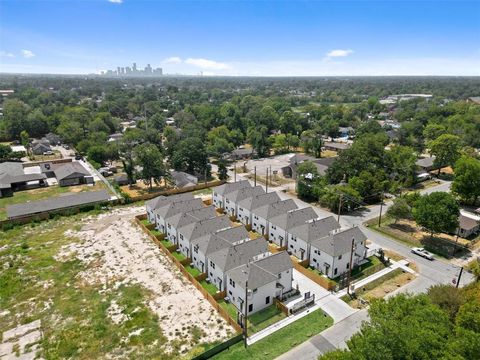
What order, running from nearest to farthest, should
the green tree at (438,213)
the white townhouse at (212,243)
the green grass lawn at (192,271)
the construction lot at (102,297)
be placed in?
the construction lot at (102,297)
the white townhouse at (212,243)
the green grass lawn at (192,271)
the green tree at (438,213)

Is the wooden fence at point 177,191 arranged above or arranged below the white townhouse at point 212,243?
below

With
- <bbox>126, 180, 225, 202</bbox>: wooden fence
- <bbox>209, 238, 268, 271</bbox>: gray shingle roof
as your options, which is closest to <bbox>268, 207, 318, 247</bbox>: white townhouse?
<bbox>209, 238, 268, 271</bbox>: gray shingle roof

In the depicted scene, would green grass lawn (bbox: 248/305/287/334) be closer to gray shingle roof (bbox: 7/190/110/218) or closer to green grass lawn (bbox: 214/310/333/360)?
green grass lawn (bbox: 214/310/333/360)

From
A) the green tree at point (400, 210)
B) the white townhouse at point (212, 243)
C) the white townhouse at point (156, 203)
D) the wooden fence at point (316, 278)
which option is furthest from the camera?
the white townhouse at point (156, 203)

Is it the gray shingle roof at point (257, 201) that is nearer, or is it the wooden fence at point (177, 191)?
the gray shingle roof at point (257, 201)

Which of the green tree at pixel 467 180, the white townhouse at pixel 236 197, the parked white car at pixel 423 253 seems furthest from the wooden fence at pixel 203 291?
the green tree at pixel 467 180

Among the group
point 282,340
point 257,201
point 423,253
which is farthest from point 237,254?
point 423,253

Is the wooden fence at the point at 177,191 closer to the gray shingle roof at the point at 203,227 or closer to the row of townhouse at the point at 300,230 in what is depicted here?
the row of townhouse at the point at 300,230

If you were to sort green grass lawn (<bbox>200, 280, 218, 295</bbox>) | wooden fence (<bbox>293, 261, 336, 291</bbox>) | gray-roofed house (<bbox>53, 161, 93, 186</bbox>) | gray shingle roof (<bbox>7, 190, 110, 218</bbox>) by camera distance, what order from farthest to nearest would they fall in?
1. gray-roofed house (<bbox>53, 161, 93, 186</bbox>)
2. gray shingle roof (<bbox>7, 190, 110, 218</bbox>)
3. wooden fence (<bbox>293, 261, 336, 291</bbox>)
4. green grass lawn (<bbox>200, 280, 218, 295</bbox>)
